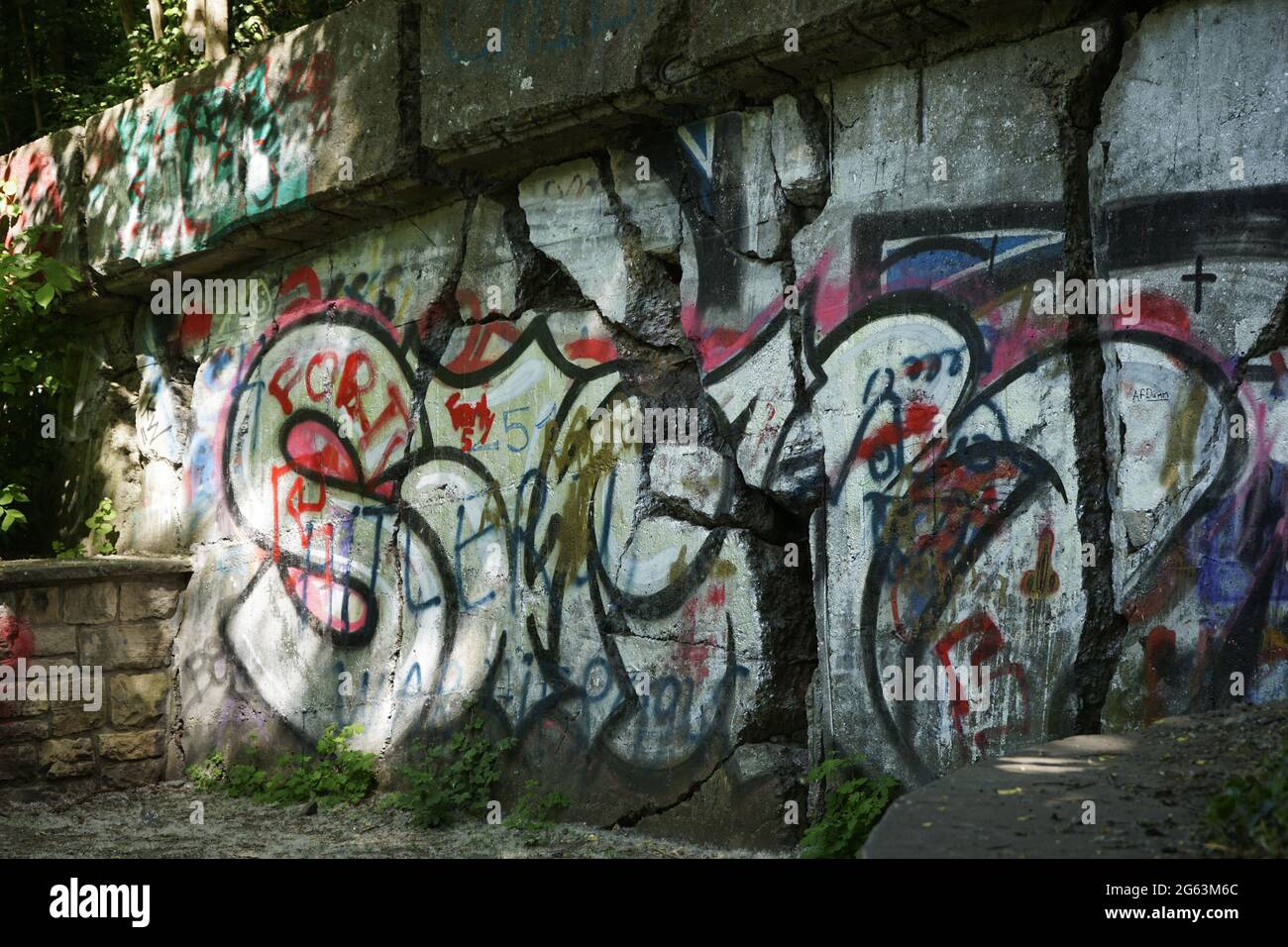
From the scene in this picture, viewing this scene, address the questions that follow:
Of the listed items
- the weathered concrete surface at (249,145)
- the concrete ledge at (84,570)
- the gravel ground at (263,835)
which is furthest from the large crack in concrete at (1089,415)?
the concrete ledge at (84,570)

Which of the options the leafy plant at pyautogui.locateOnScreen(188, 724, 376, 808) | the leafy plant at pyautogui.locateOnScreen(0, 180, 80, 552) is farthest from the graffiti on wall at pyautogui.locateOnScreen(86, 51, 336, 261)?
the leafy plant at pyautogui.locateOnScreen(188, 724, 376, 808)

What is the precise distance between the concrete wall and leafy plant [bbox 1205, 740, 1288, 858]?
1.04 metres

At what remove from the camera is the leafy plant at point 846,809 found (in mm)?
4375

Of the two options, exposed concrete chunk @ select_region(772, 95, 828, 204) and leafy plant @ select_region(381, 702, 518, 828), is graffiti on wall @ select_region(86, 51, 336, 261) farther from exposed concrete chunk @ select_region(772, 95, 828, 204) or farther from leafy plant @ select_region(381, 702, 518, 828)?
leafy plant @ select_region(381, 702, 518, 828)

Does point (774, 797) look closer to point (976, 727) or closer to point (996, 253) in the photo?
point (976, 727)

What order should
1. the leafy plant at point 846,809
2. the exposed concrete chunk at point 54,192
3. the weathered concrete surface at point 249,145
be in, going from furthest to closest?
the exposed concrete chunk at point 54,192
the weathered concrete surface at point 249,145
the leafy plant at point 846,809

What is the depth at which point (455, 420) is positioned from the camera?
598 centimetres

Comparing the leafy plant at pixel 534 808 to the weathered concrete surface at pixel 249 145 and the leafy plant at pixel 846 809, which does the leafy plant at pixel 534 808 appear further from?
the weathered concrete surface at pixel 249 145

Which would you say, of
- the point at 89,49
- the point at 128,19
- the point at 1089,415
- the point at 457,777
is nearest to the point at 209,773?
the point at 457,777

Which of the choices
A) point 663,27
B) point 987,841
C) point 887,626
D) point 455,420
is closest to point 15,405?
point 455,420

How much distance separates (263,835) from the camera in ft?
18.9

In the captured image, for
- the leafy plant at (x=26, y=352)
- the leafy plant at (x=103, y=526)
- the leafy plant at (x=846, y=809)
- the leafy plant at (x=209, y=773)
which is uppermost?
the leafy plant at (x=26, y=352)

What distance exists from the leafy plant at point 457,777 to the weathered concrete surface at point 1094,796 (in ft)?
8.77

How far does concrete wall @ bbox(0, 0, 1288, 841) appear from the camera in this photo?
3.96 meters
